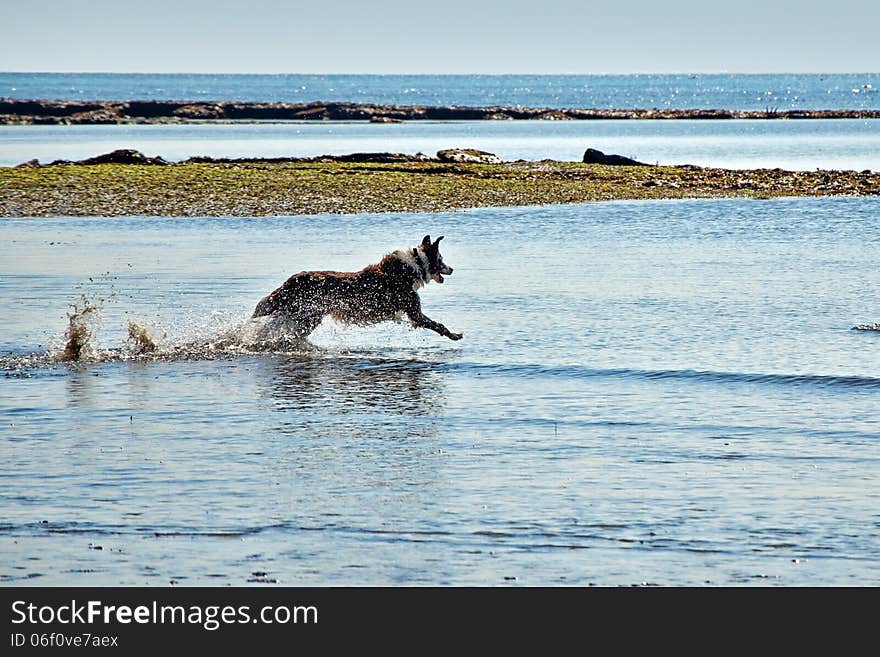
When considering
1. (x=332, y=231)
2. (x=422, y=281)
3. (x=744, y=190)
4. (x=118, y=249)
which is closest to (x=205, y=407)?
(x=422, y=281)

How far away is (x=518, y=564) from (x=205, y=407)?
18.3ft

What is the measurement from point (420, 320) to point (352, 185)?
79.1 ft

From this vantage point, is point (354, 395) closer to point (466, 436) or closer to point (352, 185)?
point (466, 436)

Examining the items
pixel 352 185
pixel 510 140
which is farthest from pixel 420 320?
pixel 510 140

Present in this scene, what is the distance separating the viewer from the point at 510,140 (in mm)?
80875

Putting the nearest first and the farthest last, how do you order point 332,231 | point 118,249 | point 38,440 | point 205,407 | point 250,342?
point 38,440, point 205,407, point 250,342, point 118,249, point 332,231

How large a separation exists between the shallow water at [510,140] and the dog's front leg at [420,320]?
37178mm

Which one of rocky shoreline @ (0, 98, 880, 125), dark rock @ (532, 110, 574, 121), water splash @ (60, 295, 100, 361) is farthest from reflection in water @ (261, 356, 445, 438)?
dark rock @ (532, 110, 574, 121)

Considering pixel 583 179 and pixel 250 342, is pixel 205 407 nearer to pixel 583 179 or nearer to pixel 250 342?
pixel 250 342

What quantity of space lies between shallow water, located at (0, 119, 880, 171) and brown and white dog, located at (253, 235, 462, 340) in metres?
36.9

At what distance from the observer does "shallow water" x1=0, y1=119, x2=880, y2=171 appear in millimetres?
60688

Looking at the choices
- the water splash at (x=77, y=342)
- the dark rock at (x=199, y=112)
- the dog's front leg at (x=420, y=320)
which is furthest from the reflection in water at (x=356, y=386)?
the dark rock at (x=199, y=112)

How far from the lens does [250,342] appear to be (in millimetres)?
16859

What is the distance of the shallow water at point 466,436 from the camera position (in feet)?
29.1
